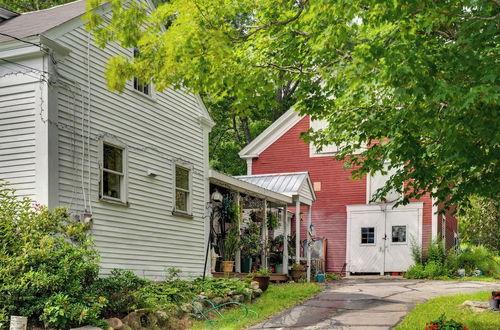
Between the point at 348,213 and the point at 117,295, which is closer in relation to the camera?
the point at 117,295

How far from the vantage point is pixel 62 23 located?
10633 mm

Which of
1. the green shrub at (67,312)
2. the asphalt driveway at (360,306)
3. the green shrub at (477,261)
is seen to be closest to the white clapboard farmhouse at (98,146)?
the green shrub at (67,312)

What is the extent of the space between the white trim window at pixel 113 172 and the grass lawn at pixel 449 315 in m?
6.03

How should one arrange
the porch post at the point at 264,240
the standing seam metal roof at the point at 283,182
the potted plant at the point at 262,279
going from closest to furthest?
the potted plant at the point at 262,279
the porch post at the point at 264,240
the standing seam metal roof at the point at 283,182

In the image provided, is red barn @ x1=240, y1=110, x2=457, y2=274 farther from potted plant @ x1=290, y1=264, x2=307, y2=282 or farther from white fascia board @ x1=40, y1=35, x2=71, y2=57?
white fascia board @ x1=40, y1=35, x2=71, y2=57

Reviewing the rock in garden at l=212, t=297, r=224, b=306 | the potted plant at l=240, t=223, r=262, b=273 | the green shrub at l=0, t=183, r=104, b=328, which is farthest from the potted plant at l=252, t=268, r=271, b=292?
the green shrub at l=0, t=183, r=104, b=328

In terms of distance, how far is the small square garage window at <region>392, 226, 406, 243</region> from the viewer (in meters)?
21.9

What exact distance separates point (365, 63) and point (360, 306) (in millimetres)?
6694

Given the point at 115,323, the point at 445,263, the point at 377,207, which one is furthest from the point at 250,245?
the point at 115,323

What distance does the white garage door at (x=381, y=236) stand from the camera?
21.7 m

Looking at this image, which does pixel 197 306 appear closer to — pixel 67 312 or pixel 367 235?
pixel 67 312

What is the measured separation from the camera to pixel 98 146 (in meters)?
11.3

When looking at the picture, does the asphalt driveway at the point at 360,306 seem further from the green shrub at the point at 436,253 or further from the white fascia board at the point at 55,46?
the white fascia board at the point at 55,46

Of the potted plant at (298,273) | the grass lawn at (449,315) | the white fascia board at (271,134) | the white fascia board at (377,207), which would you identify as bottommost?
the potted plant at (298,273)
